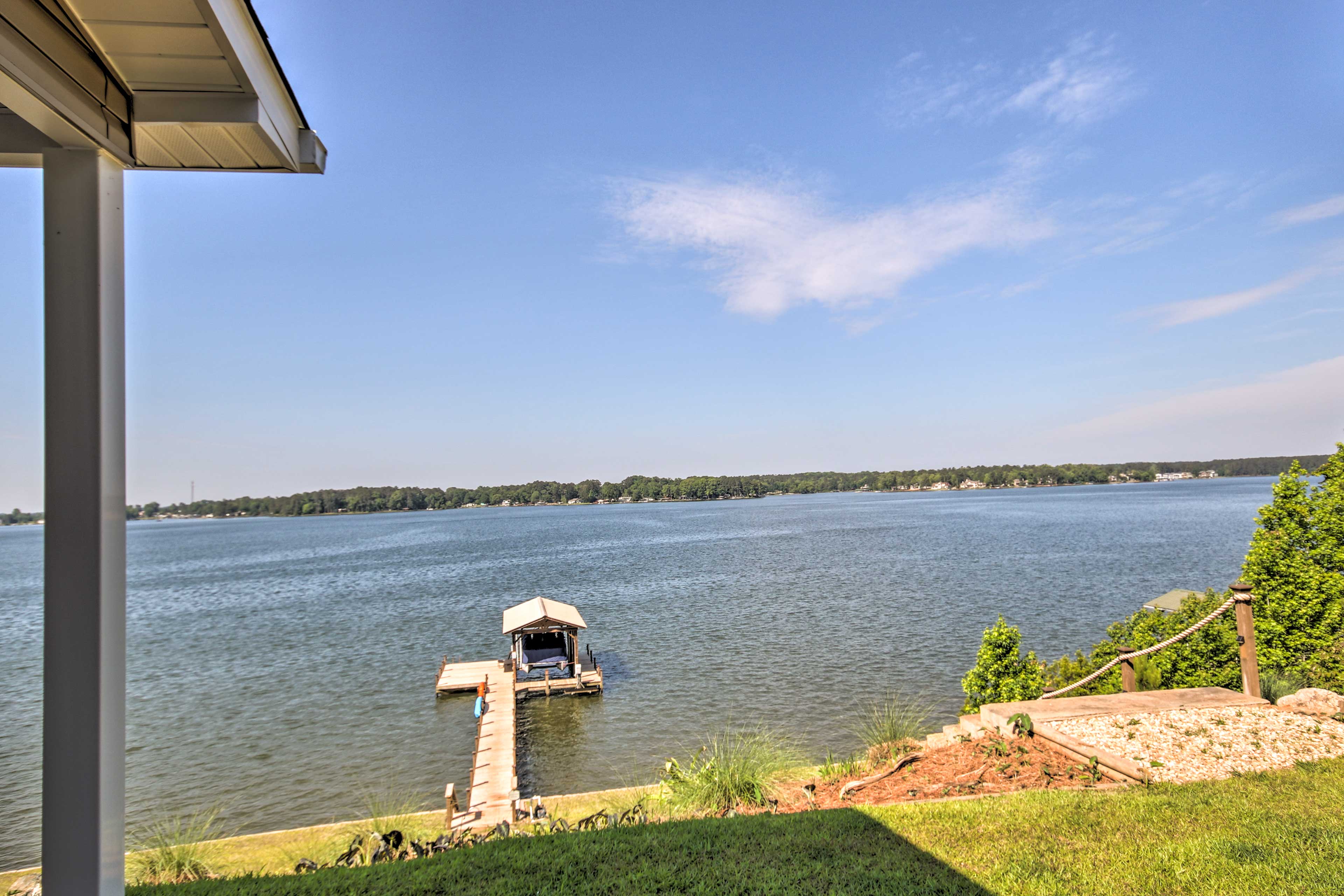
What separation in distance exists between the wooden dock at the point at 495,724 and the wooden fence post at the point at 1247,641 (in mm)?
8339

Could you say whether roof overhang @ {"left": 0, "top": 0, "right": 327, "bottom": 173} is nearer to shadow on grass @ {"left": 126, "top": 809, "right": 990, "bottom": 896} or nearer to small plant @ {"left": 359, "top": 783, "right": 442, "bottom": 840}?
shadow on grass @ {"left": 126, "top": 809, "right": 990, "bottom": 896}

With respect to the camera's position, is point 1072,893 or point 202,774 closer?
point 1072,893

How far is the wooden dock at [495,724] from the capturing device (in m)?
10.9

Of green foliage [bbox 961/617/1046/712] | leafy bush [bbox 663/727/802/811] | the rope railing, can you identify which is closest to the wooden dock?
leafy bush [bbox 663/727/802/811]

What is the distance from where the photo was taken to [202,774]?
14.7 meters

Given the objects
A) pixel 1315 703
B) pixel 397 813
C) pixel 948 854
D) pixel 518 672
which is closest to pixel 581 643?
→ pixel 518 672

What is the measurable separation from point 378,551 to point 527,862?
6933cm

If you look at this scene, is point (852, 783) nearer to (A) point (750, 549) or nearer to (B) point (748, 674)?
(B) point (748, 674)

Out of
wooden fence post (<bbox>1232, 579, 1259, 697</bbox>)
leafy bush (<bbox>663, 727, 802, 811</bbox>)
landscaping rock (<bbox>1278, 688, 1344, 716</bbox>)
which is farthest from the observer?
wooden fence post (<bbox>1232, 579, 1259, 697</bbox>)

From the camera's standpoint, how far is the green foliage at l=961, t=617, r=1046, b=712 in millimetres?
8977

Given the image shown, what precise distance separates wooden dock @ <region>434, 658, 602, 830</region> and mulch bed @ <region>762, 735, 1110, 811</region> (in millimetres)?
3555

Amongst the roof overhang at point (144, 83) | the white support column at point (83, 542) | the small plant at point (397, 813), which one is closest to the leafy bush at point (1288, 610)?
the small plant at point (397, 813)

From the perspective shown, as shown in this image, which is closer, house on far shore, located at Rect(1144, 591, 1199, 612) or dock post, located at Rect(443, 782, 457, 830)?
dock post, located at Rect(443, 782, 457, 830)

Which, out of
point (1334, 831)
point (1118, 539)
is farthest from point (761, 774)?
point (1118, 539)
